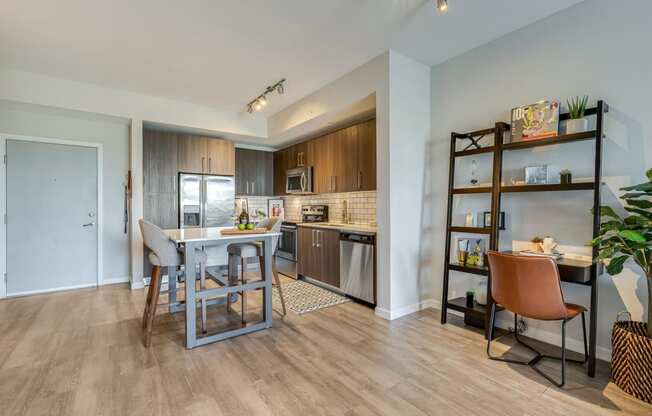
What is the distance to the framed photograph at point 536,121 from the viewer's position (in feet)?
8.13

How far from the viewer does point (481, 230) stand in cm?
291

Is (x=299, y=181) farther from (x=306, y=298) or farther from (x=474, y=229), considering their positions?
(x=474, y=229)

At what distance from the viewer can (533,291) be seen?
2141 mm

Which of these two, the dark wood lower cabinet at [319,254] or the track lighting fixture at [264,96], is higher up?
the track lighting fixture at [264,96]

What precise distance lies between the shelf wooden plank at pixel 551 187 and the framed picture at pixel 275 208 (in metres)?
4.45

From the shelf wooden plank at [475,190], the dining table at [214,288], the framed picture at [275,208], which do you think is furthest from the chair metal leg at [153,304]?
the framed picture at [275,208]

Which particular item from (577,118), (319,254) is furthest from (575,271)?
(319,254)

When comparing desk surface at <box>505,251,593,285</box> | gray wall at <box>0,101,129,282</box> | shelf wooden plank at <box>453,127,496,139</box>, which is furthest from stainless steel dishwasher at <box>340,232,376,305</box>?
gray wall at <box>0,101,129,282</box>

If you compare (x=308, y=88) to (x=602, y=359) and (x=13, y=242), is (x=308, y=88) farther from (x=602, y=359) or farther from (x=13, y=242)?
(x=13, y=242)

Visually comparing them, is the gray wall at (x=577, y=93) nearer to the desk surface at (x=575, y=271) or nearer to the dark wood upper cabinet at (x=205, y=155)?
the desk surface at (x=575, y=271)

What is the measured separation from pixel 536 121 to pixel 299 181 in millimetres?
3635

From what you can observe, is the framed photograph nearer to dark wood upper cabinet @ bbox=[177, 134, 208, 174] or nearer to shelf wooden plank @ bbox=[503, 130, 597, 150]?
shelf wooden plank @ bbox=[503, 130, 597, 150]

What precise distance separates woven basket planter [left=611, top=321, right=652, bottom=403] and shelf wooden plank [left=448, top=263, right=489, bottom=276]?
0.94 metres

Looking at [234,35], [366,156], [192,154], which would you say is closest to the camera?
[234,35]
